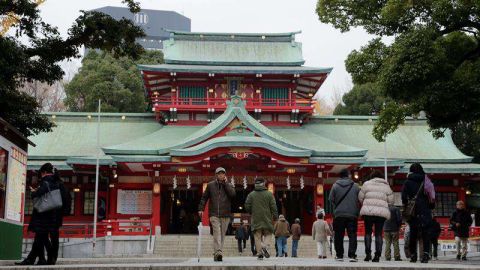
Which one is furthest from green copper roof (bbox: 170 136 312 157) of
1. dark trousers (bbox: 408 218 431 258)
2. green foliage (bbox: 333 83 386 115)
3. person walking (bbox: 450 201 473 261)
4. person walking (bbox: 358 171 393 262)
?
green foliage (bbox: 333 83 386 115)

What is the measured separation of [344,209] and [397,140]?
24.6 m

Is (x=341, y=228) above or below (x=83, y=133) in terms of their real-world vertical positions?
below

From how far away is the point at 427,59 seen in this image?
17.1 metres

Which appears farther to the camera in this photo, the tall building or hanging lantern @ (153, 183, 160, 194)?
the tall building

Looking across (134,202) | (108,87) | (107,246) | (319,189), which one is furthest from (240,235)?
(108,87)

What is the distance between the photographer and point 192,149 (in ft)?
93.9

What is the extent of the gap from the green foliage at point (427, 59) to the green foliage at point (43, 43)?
7146 millimetres

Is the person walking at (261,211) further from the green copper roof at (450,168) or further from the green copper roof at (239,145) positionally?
the green copper roof at (450,168)

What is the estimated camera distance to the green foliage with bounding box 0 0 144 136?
15633 millimetres

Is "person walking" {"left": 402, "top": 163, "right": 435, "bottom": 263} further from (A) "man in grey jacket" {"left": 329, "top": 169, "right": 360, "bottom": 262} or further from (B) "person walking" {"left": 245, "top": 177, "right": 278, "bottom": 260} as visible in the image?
(B) "person walking" {"left": 245, "top": 177, "right": 278, "bottom": 260}

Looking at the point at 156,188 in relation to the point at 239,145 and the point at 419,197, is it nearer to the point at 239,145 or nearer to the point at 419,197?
the point at 239,145

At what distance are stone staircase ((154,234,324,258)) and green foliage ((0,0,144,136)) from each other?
35.9ft

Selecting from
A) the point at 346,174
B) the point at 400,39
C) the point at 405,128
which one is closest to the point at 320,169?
the point at 405,128

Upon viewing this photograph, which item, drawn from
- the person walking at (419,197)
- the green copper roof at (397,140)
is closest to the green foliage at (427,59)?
the person walking at (419,197)
